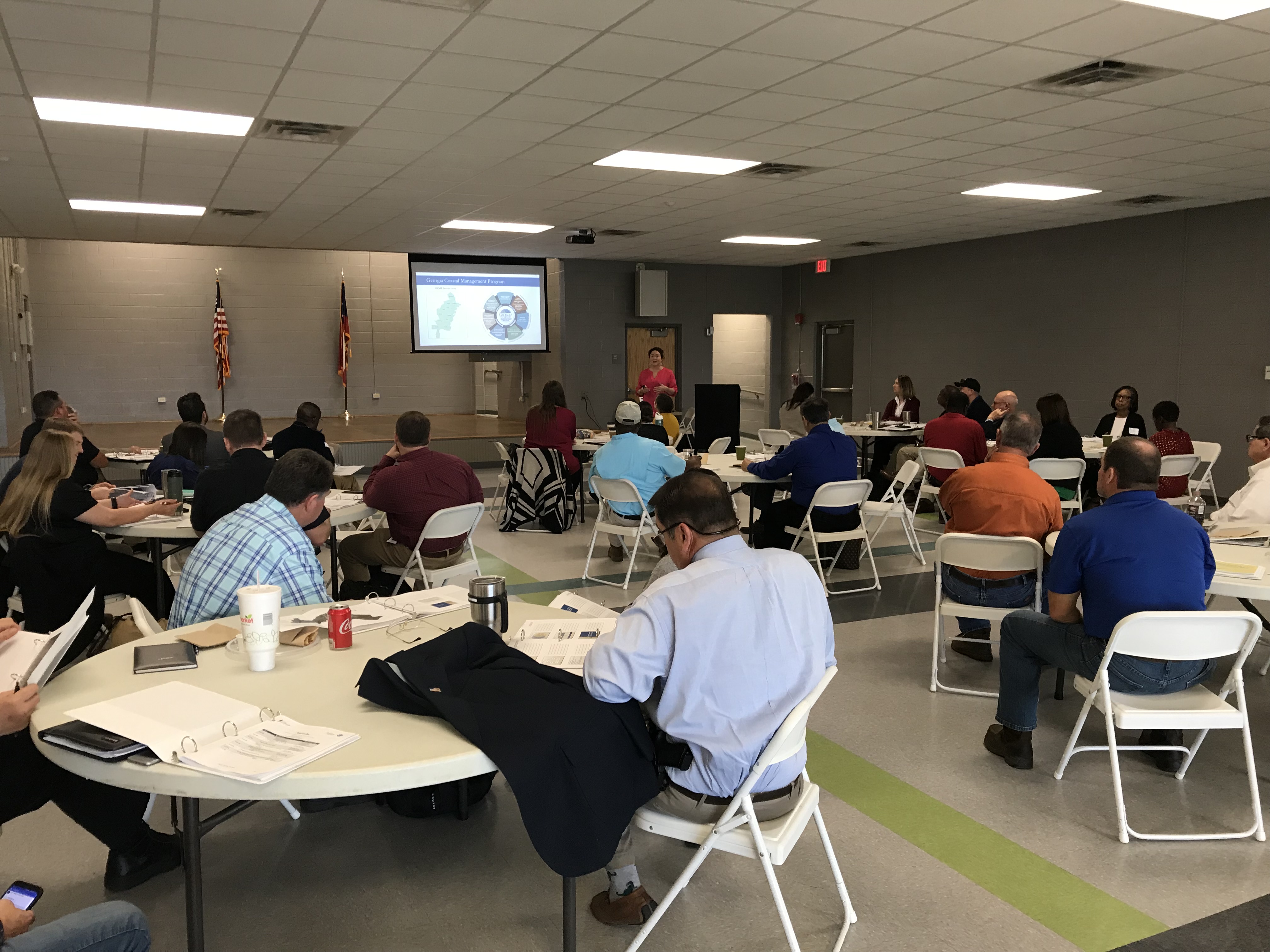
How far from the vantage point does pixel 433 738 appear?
1.86m

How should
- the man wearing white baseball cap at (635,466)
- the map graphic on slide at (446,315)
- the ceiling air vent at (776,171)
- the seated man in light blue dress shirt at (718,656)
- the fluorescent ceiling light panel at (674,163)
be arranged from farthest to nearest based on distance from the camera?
1. the map graphic on slide at (446,315)
2. the ceiling air vent at (776,171)
3. the fluorescent ceiling light panel at (674,163)
4. the man wearing white baseball cap at (635,466)
5. the seated man in light blue dress shirt at (718,656)

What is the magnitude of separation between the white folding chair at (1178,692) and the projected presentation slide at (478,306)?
10015 millimetres

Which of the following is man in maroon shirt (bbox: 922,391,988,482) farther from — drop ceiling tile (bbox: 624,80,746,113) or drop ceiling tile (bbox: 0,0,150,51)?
drop ceiling tile (bbox: 0,0,150,51)

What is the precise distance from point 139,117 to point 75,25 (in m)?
1.59

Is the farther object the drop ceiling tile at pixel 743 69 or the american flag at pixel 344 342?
the american flag at pixel 344 342

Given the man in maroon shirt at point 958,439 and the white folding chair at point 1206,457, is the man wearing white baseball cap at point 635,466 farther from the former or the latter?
the white folding chair at point 1206,457

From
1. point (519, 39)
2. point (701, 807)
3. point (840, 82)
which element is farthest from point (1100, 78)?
point (701, 807)

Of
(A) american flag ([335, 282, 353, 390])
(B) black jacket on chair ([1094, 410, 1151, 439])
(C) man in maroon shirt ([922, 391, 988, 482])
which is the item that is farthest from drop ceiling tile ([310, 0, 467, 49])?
(A) american flag ([335, 282, 353, 390])

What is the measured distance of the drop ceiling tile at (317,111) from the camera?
5.03 metres

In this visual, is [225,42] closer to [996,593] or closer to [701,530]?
[701,530]

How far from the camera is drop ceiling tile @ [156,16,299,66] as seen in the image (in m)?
3.92

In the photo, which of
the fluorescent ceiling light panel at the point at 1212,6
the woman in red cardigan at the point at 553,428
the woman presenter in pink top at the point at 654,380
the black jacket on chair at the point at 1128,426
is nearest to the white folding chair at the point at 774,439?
the woman in red cardigan at the point at 553,428

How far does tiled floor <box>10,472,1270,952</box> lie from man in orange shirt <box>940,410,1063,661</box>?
0.73m

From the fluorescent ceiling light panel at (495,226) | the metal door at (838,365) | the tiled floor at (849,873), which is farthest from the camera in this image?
the metal door at (838,365)
